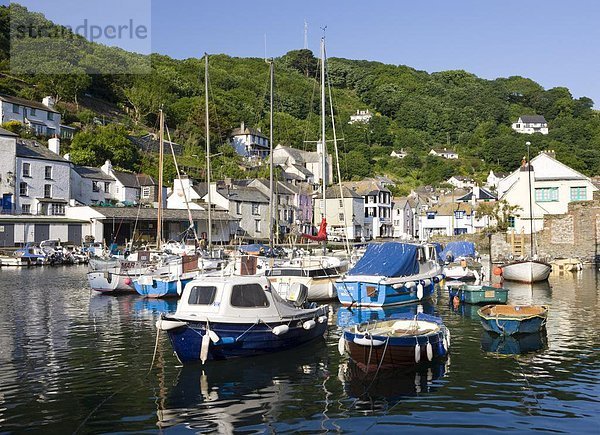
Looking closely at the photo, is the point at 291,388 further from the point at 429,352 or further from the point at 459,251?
the point at 459,251

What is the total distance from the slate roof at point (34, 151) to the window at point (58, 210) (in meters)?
6.00

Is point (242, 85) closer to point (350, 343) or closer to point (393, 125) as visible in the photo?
point (393, 125)

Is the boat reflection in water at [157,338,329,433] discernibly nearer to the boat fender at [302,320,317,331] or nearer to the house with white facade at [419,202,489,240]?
the boat fender at [302,320,317,331]

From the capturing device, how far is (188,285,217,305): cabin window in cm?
2030

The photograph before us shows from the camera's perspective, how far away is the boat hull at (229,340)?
63.4 feet

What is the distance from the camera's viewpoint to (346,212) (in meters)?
101

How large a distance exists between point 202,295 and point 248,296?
158 cm

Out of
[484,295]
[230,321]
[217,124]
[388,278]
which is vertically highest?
[217,124]

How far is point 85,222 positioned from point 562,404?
6856 cm

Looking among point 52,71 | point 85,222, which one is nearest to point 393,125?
point 52,71

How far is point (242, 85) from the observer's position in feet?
611

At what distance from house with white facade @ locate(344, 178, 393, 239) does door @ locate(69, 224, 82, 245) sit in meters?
51.9

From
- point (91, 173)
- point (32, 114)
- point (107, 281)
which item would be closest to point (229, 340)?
point (107, 281)

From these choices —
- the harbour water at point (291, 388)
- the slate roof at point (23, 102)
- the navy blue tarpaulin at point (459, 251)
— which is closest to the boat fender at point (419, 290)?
the harbour water at point (291, 388)
